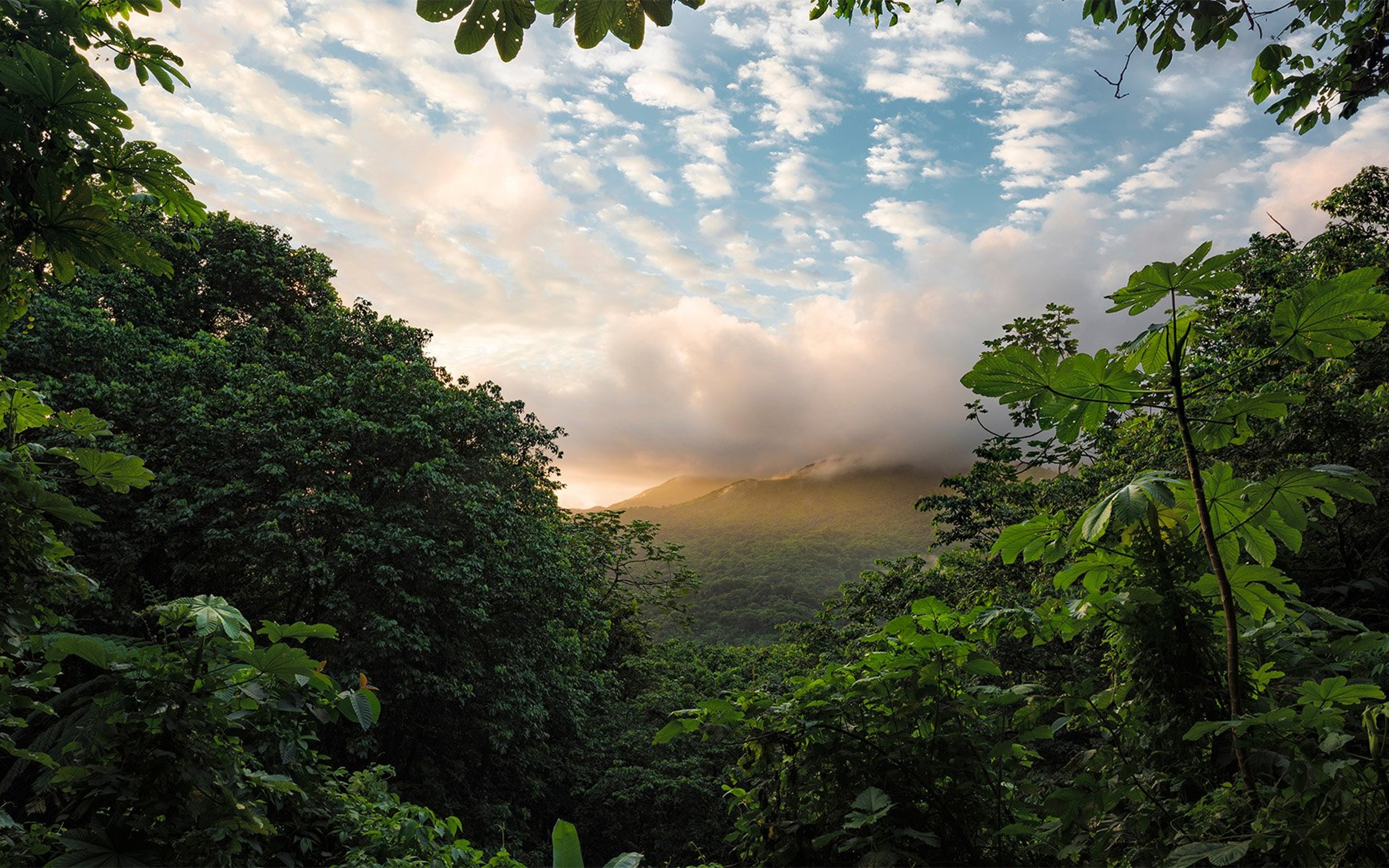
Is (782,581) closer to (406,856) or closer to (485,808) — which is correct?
(485,808)

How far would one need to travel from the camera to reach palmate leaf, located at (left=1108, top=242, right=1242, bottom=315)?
1152 millimetres

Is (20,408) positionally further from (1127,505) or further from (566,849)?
(1127,505)

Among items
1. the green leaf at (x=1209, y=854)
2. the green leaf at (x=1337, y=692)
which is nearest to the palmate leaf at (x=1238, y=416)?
the green leaf at (x=1337, y=692)

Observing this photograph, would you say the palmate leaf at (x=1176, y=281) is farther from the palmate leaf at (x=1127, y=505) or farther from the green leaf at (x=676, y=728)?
the green leaf at (x=676, y=728)

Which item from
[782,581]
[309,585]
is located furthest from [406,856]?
[782,581]

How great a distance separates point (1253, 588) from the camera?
1165 mm

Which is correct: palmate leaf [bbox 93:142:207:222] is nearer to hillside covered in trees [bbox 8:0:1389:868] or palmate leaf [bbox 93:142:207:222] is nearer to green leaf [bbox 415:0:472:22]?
hillside covered in trees [bbox 8:0:1389:868]

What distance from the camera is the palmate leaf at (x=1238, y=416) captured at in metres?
1.12

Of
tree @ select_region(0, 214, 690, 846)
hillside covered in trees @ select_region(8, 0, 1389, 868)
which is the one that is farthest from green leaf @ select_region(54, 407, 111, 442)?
tree @ select_region(0, 214, 690, 846)

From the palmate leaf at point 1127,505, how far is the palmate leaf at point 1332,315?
0.30 metres

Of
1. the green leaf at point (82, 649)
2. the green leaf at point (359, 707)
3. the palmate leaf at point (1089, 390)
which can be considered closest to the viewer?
the palmate leaf at point (1089, 390)

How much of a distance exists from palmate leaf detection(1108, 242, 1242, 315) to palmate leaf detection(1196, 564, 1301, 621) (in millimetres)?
470

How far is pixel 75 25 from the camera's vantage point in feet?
6.70

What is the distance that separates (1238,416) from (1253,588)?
299 millimetres
